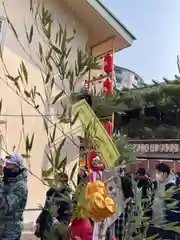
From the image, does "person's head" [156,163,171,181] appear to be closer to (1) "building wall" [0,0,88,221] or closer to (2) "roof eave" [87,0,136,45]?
(1) "building wall" [0,0,88,221]

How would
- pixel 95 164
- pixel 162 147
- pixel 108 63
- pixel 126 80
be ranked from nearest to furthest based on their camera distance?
1. pixel 95 164
2. pixel 108 63
3. pixel 162 147
4. pixel 126 80

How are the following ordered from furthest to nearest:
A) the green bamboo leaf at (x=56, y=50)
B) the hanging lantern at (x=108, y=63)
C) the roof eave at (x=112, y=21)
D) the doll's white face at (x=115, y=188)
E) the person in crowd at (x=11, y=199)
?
the hanging lantern at (x=108, y=63) < the roof eave at (x=112, y=21) < the person in crowd at (x=11, y=199) < the green bamboo leaf at (x=56, y=50) < the doll's white face at (x=115, y=188)

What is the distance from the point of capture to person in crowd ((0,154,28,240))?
3.44 meters

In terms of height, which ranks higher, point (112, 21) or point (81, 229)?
point (112, 21)

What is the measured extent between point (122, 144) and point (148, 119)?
57.5 feet

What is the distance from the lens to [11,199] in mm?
3426

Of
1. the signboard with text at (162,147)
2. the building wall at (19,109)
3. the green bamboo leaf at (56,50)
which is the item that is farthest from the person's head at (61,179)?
the signboard with text at (162,147)

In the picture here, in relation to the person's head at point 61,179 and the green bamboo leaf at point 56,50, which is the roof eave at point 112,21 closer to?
the green bamboo leaf at point 56,50

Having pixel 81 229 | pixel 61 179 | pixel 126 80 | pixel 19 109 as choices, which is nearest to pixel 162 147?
pixel 19 109

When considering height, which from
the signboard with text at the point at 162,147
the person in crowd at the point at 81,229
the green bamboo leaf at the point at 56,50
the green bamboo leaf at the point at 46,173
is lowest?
the person in crowd at the point at 81,229

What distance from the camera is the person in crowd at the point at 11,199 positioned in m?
3.44

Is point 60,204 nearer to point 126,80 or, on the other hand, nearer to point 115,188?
point 115,188

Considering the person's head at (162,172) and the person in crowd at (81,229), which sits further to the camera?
the person's head at (162,172)

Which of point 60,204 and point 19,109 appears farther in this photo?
point 19,109
